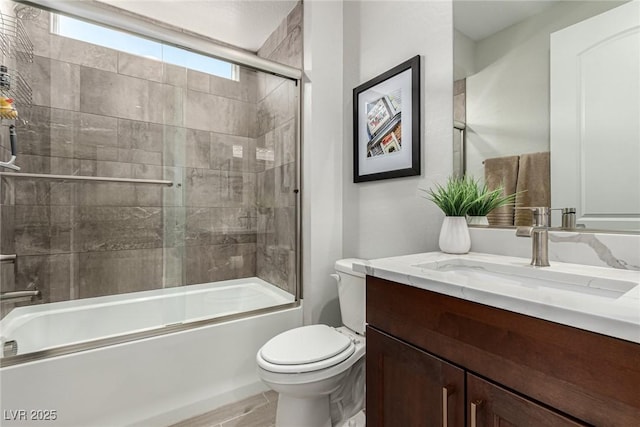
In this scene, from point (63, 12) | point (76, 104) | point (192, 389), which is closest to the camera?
point (63, 12)

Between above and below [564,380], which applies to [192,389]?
below

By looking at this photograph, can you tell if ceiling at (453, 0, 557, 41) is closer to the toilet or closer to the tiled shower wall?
the tiled shower wall

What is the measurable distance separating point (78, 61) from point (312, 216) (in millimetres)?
1950

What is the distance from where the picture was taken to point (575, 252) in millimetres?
975

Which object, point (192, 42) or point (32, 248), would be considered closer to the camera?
point (192, 42)

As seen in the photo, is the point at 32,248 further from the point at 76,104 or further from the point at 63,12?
the point at 63,12

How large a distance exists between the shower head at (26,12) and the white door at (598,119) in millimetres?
2373

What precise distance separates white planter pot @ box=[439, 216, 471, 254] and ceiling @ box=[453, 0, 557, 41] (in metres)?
0.81

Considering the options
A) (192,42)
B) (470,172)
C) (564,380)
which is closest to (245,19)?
(192,42)

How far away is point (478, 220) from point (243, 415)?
4.96 feet

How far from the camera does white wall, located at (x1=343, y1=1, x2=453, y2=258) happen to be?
4.64 feet

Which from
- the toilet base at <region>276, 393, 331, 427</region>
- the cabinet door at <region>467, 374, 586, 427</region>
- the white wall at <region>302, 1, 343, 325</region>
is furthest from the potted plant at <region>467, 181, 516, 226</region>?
the toilet base at <region>276, 393, 331, 427</region>

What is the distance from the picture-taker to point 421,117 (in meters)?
1.50

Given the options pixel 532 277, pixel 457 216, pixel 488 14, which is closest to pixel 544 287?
pixel 532 277
